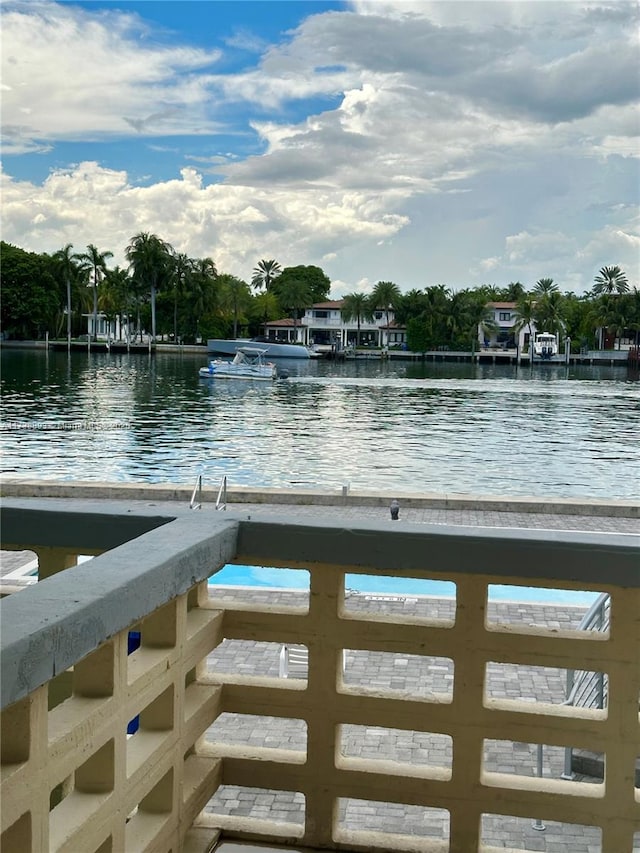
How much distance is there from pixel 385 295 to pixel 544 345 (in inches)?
953

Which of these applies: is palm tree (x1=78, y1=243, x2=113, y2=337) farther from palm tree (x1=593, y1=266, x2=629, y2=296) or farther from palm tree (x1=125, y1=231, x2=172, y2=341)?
palm tree (x1=593, y1=266, x2=629, y2=296)

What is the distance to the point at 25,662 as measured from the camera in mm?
1758

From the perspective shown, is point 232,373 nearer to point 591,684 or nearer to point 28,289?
point 28,289

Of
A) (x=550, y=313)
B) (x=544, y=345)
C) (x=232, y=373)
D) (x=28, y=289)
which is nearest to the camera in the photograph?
(x=232, y=373)

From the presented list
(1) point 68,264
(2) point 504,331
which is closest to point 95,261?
(1) point 68,264

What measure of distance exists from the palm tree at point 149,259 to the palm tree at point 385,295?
99.3ft

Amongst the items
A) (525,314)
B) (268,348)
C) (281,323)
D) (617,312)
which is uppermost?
(617,312)

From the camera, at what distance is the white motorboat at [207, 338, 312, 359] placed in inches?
4566

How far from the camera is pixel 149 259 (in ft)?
433

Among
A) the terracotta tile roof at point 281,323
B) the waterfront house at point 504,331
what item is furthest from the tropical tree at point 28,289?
the waterfront house at point 504,331

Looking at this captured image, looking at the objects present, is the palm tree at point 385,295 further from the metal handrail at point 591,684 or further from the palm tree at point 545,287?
the metal handrail at point 591,684

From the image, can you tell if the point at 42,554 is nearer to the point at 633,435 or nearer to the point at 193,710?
the point at 193,710

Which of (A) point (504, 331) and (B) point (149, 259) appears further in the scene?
(A) point (504, 331)

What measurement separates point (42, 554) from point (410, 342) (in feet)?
461
